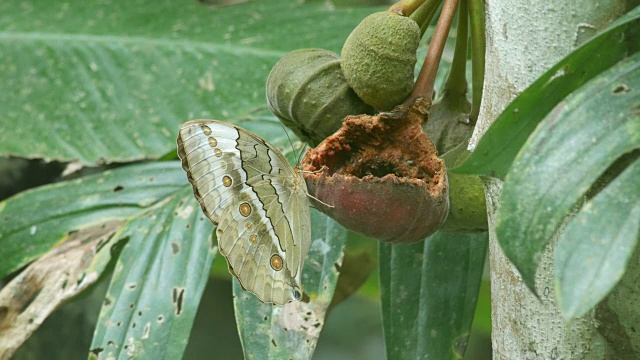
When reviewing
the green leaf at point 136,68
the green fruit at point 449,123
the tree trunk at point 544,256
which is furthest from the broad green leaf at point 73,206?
the tree trunk at point 544,256

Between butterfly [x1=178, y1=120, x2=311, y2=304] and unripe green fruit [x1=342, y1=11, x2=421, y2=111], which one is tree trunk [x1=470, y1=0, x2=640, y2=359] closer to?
unripe green fruit [x1=342, y1=11, x2=421, y2=111]

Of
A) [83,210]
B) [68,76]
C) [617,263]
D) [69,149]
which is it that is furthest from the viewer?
[68,76]

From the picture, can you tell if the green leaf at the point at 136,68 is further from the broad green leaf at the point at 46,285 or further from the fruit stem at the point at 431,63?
the fruit stem at the point at 431,63

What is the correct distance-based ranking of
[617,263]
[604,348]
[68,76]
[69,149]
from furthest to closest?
[68,76], [69,149], [604,348], [617,263]

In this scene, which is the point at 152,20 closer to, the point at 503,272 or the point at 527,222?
the point at 503,272

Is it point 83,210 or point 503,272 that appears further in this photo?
point 83,210

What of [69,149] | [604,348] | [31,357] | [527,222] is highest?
[527,222]

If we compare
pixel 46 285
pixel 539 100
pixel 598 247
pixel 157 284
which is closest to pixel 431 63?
pixel 539 100

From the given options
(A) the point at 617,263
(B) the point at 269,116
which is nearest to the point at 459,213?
(A) the point at 617,263
